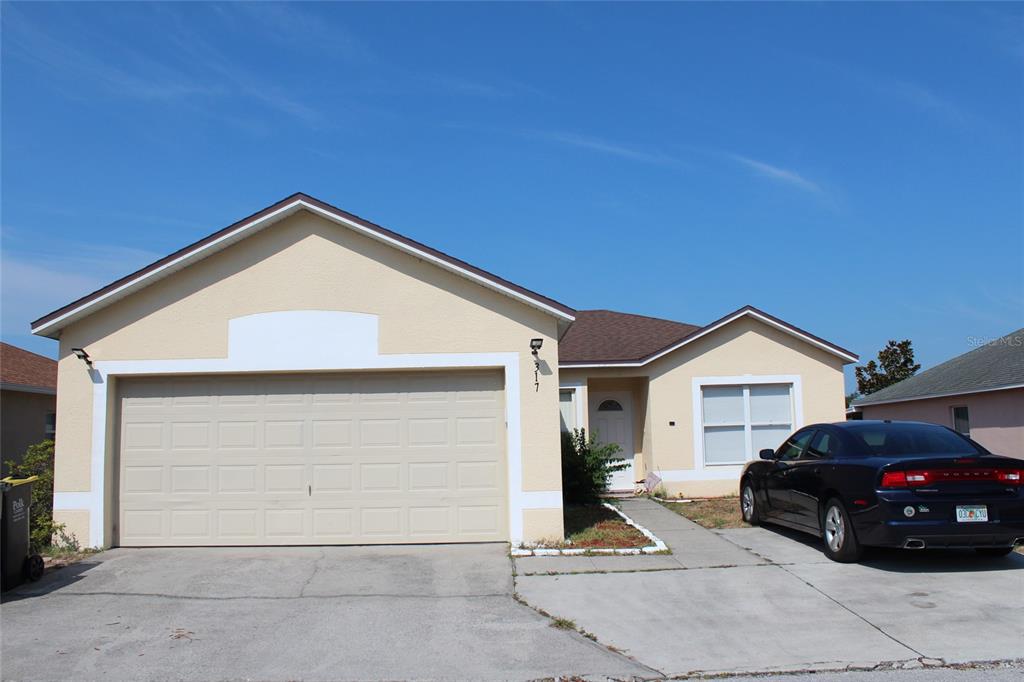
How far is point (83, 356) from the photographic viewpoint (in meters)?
10.6

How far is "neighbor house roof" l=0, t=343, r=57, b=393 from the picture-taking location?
15781 millimetres

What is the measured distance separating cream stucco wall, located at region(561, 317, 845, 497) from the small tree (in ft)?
79.8

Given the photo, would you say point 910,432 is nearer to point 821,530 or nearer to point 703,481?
point 821,530

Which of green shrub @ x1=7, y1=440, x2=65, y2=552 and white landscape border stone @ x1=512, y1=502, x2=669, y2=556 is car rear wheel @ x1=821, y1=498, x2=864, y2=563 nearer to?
white landscape border stone @ x1=512, y1=502, x2=669, y2=556

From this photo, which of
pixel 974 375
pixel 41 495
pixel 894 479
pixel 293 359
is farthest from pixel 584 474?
pixel 974 375

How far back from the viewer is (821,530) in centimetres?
970

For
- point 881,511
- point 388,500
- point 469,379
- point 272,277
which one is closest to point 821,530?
point 881,511

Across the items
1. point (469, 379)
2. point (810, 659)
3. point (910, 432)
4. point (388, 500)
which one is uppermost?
point (469, 379)

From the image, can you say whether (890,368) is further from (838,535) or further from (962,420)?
(838,535)

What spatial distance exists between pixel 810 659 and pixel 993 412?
54.6ft

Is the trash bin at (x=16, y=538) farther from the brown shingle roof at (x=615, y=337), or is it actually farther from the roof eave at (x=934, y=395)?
the roof eave at (x=934, y=395)

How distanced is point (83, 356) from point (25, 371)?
804 centimetres

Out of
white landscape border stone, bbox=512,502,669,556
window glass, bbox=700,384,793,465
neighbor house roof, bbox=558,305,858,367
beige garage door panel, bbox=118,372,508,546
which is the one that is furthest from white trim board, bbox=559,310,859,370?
white landscape border stone, bbox=512,502,669,556

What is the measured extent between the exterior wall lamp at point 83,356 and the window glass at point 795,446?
30.6 feet
